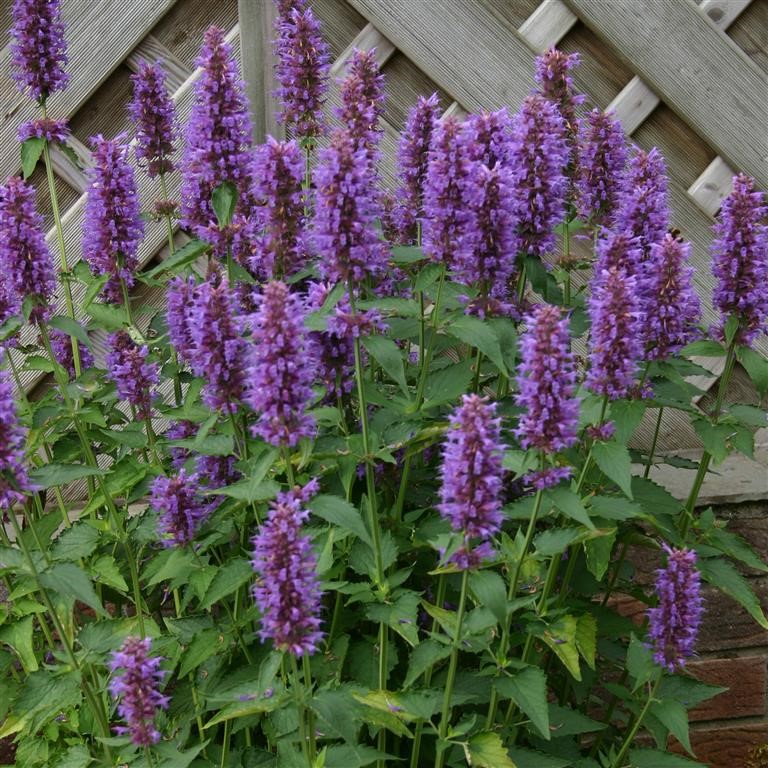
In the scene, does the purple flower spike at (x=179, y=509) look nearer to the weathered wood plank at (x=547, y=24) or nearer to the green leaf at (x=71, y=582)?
the green leaf at (x=71, y=582)

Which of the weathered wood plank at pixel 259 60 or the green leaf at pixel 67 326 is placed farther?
the weathered wood plank at pixel 259 60

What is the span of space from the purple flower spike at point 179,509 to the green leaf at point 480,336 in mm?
738

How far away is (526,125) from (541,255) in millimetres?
334

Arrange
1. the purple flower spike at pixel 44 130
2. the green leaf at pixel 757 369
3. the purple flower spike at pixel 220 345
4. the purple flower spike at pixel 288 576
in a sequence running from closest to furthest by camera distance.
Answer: the purple flower spike at pixel 288 576 → the purple flower spike at pixel 220 345 → the green leaf at pixel 757 369 → the purple flower spike at pixel 44 130

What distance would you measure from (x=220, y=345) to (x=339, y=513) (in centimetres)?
46

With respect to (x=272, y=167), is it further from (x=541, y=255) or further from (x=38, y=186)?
(x=38, y=186)

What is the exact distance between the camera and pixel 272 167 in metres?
2.60

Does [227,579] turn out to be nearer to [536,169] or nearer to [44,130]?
[536,169]

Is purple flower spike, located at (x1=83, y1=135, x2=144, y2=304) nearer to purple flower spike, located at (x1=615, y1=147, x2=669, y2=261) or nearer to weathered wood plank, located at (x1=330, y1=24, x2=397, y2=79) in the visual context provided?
weathered wood plank, located at (x1=330, y1=24, x2=397, y2=79)

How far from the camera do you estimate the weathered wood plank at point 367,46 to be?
4.00 metres

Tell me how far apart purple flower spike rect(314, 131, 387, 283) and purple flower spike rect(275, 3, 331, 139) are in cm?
66

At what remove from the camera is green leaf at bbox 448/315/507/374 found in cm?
255

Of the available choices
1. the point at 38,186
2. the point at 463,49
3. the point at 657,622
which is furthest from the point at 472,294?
the point at 38,186

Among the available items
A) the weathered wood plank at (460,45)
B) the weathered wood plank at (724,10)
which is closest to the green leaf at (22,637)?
the weathered wood plank at (460,45)
